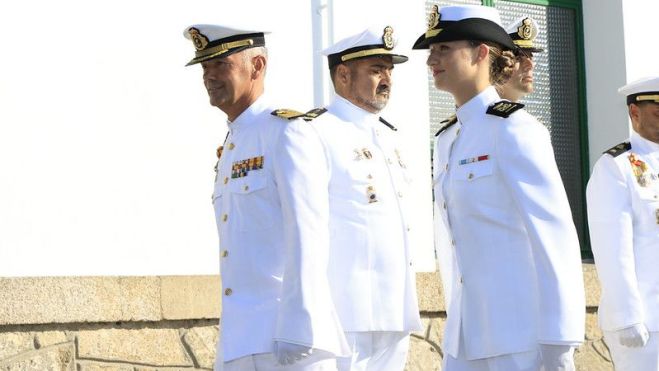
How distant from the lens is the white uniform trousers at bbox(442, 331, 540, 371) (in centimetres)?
488

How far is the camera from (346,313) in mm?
6027

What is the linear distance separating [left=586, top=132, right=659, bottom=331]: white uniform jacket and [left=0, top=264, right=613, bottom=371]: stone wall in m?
1.80

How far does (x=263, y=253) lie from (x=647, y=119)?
3033 mm

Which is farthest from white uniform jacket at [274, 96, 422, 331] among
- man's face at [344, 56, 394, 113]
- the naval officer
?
the naval officer

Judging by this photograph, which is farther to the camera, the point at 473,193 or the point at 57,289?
the point at 57,289

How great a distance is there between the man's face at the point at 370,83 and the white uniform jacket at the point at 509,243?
1.31 metres

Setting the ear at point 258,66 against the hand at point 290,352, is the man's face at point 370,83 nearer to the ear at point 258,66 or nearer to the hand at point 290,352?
the ear at point 258,66

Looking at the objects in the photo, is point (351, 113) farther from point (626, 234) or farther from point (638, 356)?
point (638, 356)

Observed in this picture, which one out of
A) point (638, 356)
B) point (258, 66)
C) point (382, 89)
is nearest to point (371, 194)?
point (382, 89)

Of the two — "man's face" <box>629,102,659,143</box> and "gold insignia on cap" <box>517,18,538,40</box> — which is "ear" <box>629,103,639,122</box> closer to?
"man's face" <box>629,102,659,143</box>

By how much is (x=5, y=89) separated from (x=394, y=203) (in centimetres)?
205

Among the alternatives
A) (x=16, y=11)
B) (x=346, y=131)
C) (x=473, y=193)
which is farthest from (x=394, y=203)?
(x=16, y=11)

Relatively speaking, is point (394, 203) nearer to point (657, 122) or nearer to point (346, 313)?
point (346, 313)

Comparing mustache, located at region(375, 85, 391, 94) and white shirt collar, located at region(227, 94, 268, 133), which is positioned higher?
mustache, located at region(375, 85, 391, 94)
